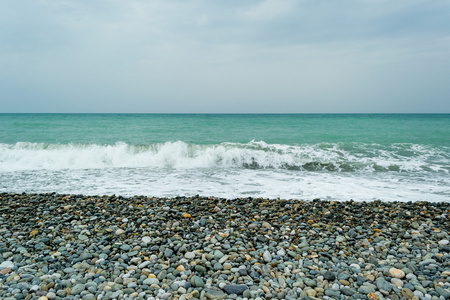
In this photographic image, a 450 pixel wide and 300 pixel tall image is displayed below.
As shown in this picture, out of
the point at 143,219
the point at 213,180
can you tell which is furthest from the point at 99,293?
the point at 213,180

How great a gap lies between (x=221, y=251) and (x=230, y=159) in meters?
8.82

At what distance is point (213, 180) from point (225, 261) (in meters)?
5.42

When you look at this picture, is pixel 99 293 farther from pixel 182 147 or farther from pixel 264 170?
pixel 182 147

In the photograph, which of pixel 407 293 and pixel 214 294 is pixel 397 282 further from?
pixel 214 294

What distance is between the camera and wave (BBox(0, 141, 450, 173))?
37.3 feet

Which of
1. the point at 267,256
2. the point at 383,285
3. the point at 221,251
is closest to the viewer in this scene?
the point at 383,285

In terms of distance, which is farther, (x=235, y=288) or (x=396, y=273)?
(x=396, y=273)

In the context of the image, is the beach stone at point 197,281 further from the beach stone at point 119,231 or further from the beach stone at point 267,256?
the beach stone at point 119,231

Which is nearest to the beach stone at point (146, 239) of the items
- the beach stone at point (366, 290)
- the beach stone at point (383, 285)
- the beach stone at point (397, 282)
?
the beach stone at point (366, 290)

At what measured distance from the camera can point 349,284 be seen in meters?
3.02

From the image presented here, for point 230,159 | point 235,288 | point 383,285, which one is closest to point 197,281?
point 235,288

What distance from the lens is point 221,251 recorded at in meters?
3.67

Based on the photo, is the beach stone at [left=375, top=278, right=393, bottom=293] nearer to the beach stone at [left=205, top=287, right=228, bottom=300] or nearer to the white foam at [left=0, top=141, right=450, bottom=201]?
the beach stone at [left=205, top=287, right=228, bottom=300]

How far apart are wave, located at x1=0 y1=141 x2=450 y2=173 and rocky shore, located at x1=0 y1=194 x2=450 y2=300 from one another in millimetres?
6106
